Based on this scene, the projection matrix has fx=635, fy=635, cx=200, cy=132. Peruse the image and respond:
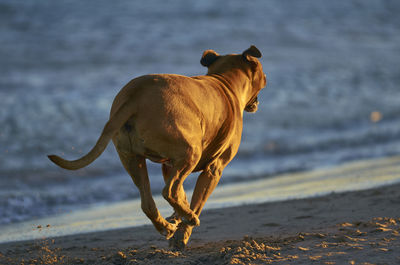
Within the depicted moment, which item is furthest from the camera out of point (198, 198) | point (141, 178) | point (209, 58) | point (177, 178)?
point (209, 58)

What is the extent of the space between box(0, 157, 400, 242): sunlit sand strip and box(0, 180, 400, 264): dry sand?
30 centimetres

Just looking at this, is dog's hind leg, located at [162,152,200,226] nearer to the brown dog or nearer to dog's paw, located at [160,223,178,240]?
the brown dog

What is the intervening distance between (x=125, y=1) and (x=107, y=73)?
348 inches

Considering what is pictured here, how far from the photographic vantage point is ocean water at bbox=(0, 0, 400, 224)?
978 cm

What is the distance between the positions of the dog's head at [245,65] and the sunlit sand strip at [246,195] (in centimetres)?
200

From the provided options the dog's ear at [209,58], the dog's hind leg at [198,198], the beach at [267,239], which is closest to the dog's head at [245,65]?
the dog's ear at [209,58]

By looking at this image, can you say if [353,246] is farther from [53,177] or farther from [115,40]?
[115,40]

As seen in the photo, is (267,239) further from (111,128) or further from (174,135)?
(111,128)

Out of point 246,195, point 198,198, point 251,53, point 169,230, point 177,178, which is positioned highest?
point 251,53

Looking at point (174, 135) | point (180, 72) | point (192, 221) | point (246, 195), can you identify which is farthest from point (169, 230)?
point (180, 72)

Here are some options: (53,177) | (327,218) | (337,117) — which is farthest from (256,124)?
(327,218)

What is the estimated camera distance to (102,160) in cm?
1034

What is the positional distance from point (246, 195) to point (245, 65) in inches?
110

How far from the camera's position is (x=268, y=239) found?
18.9 feet
